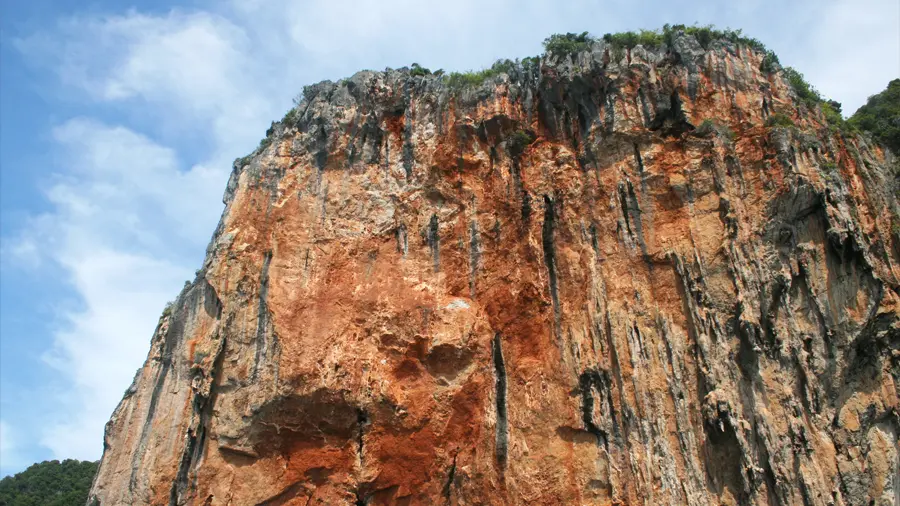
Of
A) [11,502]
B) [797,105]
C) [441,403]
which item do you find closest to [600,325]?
[441,403]

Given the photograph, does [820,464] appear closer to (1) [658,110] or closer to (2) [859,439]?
(2) [859,439]

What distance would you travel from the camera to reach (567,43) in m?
18.0

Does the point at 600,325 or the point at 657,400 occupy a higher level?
the point at 600,325

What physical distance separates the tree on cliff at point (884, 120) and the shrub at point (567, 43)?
25.1 ft

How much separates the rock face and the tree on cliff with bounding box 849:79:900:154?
36.1 inches

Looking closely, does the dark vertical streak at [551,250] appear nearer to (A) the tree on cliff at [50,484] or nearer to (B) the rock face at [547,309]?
(B) the rock face at [547,309]

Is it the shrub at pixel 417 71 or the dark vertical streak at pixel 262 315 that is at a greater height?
the shrub at pixel 417 71

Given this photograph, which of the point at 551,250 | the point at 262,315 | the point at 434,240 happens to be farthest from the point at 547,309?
the point at 262,315

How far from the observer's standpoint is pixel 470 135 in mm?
17391

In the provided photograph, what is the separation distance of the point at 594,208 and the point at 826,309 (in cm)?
527

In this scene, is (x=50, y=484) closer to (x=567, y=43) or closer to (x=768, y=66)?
(x=567, y=43)

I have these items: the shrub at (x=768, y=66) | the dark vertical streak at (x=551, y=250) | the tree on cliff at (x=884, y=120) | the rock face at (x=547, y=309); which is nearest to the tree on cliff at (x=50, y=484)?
the rock face at (x=547, y=309)

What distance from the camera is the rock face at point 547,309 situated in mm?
12375

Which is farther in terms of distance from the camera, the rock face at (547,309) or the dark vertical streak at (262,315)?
the dark vertical streak at (262,315)
